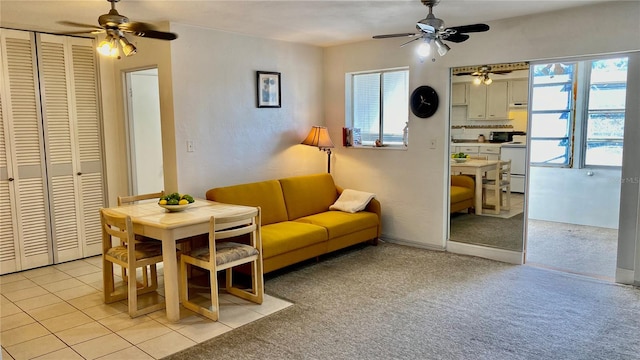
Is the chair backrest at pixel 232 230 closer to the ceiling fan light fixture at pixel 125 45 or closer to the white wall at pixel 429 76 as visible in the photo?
the ceiling fan light fixture at pixel 125 45

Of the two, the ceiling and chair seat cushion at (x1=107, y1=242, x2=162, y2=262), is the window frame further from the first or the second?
chair seat cushion at (x1=107, y1=242, x2=162, y2=262)

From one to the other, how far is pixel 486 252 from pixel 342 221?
1.50 meters

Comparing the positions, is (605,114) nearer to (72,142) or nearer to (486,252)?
(486,252)

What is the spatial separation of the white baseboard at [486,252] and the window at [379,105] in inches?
52.8

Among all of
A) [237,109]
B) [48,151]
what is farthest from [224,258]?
[48,151]

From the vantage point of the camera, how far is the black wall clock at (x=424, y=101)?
15.9 ft

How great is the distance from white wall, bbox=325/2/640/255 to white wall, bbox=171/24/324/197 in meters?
0.42

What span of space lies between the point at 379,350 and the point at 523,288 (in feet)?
5.53

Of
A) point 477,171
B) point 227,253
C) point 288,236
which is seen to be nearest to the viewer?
point 227,253

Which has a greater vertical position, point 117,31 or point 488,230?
point 117,31

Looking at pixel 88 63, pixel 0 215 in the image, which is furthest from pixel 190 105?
pixel 0 215

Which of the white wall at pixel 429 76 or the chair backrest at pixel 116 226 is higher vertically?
the white wall at pixel 429 76

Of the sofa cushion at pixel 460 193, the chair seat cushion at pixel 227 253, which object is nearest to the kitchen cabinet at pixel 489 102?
the sofa cushion at pixel 460 193

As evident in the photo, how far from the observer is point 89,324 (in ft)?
10.6
